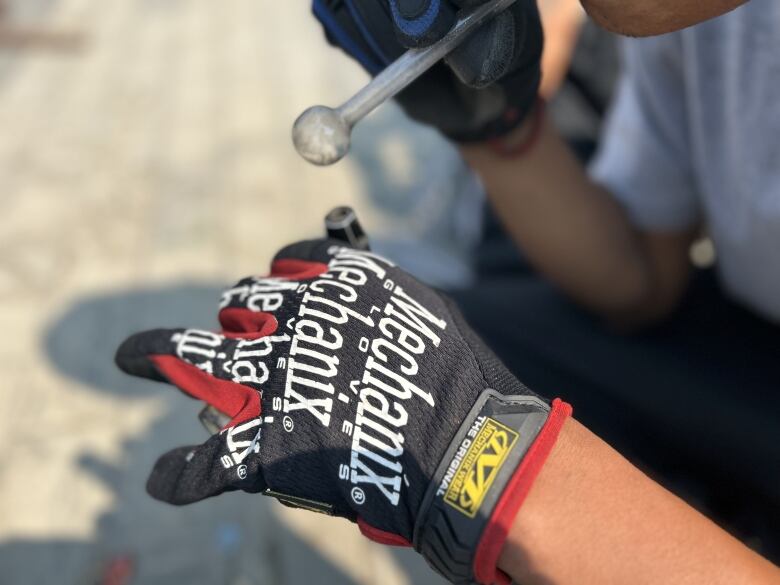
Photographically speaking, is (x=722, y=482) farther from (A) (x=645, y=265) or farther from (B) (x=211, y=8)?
(B) (x=211, y=8)

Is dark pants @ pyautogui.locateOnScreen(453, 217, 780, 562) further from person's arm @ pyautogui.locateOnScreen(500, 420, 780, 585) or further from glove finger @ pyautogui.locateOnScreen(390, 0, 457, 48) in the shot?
glove finger @ pyautogui.locateOnScreen(390, 0, 457, 48)

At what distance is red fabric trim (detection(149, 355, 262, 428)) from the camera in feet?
1.86

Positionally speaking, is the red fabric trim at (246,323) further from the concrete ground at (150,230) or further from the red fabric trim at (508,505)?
the concrete ground at (150,230)

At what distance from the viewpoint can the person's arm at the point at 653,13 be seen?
0.45 m

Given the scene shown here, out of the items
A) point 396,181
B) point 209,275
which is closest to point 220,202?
point 209,275

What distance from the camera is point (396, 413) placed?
54 cm

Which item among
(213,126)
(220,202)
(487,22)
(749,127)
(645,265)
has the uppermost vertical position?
(213,126)

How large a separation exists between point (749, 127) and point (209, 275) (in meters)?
1.23

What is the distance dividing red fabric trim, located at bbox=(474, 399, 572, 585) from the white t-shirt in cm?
50

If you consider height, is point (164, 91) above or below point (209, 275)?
above

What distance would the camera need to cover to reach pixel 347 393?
54 cm

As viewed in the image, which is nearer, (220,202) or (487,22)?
(487,22)

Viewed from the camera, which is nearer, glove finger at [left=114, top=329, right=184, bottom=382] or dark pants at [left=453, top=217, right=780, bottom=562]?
glove finger at [left=114, top=329, right=184, bottom=382]

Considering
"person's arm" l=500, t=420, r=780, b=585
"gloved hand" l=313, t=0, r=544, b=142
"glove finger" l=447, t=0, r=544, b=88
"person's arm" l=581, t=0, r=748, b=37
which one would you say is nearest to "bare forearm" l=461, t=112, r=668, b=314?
"gloved hand" l=313, t=0, r=544, b=142
